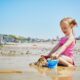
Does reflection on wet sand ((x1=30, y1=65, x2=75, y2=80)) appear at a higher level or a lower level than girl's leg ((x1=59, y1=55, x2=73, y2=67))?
lower

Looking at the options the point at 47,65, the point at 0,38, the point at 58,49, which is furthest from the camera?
the point at 0,38

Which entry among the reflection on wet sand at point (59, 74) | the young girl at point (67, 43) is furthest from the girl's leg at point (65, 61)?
the reflection on wet sand at point (59, 74)

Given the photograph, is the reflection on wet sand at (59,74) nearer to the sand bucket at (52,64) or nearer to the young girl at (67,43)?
the sand bucket at (52,64)

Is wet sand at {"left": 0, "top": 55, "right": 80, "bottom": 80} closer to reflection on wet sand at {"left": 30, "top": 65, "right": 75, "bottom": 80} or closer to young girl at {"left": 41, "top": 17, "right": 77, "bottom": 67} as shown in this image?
reflection on wet sand at {"left": 30, "top": 65, "right": 75, "bottom": 80}

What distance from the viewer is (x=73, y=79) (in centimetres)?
265

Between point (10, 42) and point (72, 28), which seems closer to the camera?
point (72, 28)

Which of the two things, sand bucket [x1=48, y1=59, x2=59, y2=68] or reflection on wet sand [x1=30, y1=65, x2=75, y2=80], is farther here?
sand bucket [x1=48, y1=59, x2=59, y2=68]

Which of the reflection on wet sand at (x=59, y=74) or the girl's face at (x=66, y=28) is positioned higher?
the girl's face at (x=66, y=28)

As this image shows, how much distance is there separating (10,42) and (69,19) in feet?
25.8

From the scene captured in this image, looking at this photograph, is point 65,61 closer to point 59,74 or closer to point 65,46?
point 65,46

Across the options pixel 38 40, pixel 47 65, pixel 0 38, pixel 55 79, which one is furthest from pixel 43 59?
pixel 38 40

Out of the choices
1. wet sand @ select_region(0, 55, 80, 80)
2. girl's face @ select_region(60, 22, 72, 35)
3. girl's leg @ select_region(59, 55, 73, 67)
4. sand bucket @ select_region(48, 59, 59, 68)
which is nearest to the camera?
wet sand @ select_region(0, 55, 80, 80)

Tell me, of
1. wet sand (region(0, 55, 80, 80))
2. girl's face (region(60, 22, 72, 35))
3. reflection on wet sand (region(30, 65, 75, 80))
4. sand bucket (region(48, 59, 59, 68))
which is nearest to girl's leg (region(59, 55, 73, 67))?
sand bucket (region(48, 59, 59, 68))

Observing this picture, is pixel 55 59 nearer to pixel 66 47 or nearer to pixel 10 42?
pixel 66 47
